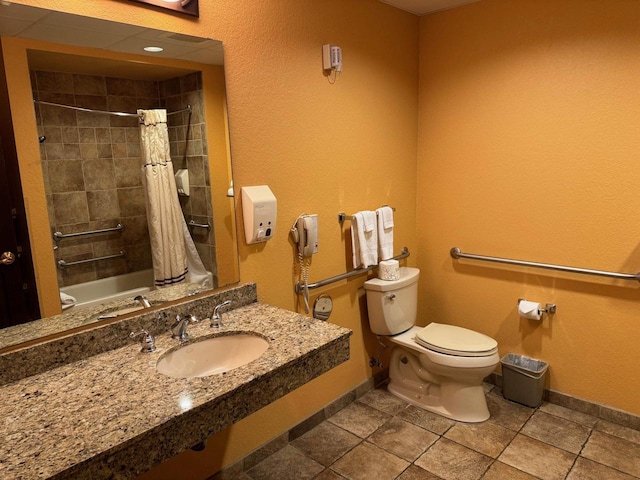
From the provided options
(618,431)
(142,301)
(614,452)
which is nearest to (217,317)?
(142,301)

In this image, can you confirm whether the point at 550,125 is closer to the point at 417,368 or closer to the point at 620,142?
the point at 620,142

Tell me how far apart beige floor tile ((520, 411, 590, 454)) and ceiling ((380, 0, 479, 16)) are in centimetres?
237

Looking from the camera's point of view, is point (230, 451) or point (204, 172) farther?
point (230, 451)

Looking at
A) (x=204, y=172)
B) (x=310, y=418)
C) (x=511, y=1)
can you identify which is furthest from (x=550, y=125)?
(x=310, y=418)

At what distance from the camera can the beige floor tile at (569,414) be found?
97.7 inches

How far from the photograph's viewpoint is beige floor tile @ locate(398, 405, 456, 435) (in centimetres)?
247

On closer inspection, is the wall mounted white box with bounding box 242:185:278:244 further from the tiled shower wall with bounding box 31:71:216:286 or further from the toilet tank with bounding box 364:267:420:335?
the toilet tank with bounding box 364:267:420:335

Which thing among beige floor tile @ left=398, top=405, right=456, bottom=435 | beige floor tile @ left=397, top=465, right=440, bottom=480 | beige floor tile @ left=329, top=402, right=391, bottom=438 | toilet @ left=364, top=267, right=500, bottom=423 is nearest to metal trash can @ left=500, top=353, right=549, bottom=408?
toilet @ left=364, top=267, right=500, bottom=423

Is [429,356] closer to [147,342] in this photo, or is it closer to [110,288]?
[147,342]

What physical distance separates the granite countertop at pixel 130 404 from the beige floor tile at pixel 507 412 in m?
1.34

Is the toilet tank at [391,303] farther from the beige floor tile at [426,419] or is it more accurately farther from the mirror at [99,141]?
the mirror at [99,141]

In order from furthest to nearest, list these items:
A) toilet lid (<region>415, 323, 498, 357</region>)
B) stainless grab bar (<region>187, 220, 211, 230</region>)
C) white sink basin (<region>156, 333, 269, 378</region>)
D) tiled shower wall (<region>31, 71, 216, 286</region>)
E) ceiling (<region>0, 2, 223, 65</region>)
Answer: toilet lid (<region>415, 323, 498, 357</region>) → stainless grab bar (<region>187, 220, 211, 230</region>) → white sink basin (<region>156, 333, 269, 378</region>) → tiled shower wall (<region>31, 71, 216, 286</region>) → ceiling (<region>0, 2, 223, 65</region>)

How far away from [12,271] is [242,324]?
2.60 feet

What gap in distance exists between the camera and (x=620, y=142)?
2.27 m
